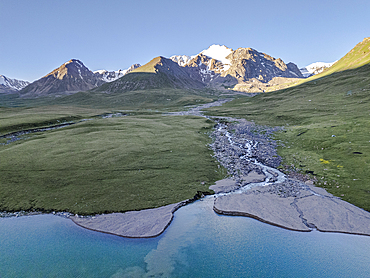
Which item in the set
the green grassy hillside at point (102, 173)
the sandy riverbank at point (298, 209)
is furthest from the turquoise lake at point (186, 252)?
the green grassy hillside at point (102, 173)

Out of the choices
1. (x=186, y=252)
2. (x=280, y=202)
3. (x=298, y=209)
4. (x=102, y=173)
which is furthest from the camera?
(x=102, y=173)

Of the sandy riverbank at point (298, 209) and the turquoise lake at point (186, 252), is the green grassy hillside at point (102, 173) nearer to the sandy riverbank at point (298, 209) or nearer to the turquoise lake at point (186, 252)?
the turquoise lake at point (186, 252)

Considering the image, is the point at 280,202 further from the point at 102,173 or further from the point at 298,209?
the point at 102,173

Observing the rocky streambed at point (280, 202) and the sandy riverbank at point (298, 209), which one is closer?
the sandy riverbank at point (298, 209)

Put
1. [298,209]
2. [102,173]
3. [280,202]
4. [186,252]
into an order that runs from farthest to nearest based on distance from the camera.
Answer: [102,173] < [280,202] < [298,209] < [186,252]

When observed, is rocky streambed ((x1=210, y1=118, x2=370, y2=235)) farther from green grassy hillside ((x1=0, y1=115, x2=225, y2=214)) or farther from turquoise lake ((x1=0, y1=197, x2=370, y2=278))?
green grassy hillside ((x1=0, y1=115, x2=225, y2=214))

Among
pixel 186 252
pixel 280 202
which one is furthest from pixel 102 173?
pixel 280 202

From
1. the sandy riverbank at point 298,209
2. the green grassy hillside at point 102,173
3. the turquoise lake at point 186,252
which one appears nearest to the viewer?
the turquoise lake at point 186,252

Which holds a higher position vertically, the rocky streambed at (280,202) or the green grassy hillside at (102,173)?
the green grassy hillside at (102,173)
